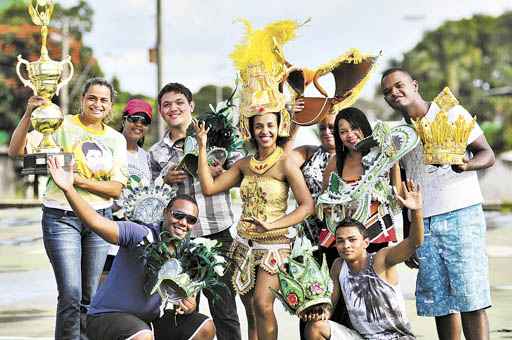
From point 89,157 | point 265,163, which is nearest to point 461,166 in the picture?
point 265,163

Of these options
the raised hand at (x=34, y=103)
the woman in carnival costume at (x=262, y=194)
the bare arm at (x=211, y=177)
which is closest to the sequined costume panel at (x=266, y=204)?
the woman in carnival costume at (x=262, y=194)

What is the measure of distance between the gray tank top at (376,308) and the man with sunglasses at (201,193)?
39.2 inches

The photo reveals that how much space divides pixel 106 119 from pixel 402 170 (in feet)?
6.21

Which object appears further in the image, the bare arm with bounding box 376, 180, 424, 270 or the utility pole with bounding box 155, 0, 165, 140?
the utility pole with bounding box 155, 0, 165, 140

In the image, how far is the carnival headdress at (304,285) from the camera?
5598mm

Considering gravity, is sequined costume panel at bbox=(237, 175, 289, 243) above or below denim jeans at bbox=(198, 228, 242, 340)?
above

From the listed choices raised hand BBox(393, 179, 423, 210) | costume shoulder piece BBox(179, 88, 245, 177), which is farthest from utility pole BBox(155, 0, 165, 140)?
raised hand BBox(393, 179, 423, 210)

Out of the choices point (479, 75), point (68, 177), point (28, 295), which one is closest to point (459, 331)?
point (68, 177)

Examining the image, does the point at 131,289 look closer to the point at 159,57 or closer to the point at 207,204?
the point at 207,204

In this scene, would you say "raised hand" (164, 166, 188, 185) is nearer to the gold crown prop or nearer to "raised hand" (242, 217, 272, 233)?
"raised hand" (242, 217, 272, 233)

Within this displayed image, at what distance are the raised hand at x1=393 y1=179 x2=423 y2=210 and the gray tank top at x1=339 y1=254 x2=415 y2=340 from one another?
16.5 inches

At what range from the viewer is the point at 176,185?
22.3 ft

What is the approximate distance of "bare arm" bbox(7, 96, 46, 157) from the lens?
6164 mm

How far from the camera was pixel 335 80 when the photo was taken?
22.1 feet
